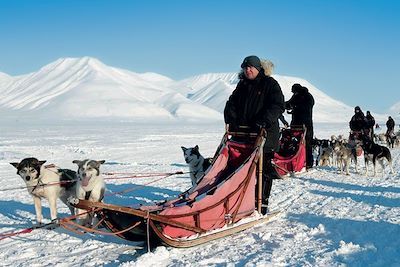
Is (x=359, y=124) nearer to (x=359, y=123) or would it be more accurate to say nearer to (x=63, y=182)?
(x=359, y=123)

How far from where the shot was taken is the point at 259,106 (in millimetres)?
4309

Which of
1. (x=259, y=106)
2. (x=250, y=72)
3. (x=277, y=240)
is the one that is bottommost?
(x=277, y=240)

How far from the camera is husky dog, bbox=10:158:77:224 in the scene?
4.40 metres

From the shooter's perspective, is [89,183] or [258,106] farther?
[258,106]

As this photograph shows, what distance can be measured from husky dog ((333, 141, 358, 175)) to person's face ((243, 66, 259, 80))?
187 inches

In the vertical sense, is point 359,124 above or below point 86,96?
below

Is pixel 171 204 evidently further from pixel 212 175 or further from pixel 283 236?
pixel 283 236

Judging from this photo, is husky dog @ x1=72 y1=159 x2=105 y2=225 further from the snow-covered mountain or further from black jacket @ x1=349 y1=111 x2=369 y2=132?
the snow-covered mountain

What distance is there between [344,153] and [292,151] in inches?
53.9

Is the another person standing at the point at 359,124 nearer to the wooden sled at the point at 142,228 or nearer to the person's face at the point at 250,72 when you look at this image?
the person's face at the point at 250,72

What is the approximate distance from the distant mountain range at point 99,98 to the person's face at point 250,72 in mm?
67511

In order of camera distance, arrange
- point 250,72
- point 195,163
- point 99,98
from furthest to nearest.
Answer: point 99,98 < point 195,163 < point 250,72

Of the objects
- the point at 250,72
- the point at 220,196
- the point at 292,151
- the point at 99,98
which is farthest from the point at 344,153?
the point at 99,98

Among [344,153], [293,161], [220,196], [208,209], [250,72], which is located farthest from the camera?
[344,153]
